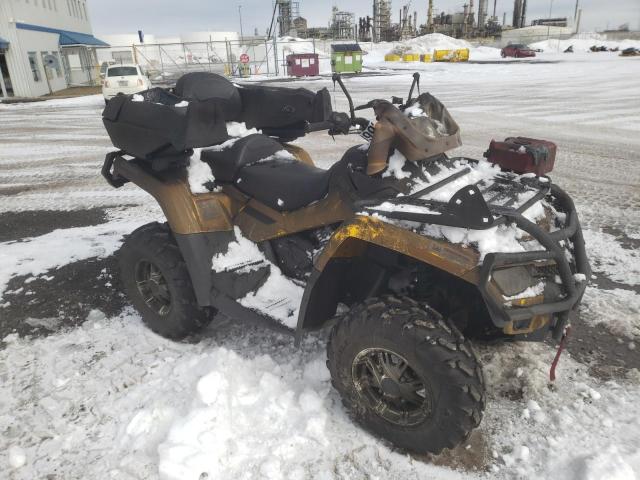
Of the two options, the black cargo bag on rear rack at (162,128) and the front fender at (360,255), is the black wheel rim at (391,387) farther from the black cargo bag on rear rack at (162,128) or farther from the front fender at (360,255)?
the black cargo bag on rear rack at (162,128)

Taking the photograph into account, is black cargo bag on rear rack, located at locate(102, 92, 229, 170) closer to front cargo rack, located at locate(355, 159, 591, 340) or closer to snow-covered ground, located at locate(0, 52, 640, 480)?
front cargo rack, located at locate(355, 159, 591, 340)

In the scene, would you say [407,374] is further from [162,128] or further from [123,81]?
[123,81]

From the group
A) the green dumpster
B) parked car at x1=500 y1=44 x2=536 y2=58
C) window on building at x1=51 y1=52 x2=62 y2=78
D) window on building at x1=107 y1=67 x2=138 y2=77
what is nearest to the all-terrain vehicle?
window on building at x1=107 y1=67 x2=138 y2=77

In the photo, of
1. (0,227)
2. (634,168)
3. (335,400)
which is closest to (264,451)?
(335,400)

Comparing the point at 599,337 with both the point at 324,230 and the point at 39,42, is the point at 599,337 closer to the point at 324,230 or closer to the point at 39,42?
the point at 324,230

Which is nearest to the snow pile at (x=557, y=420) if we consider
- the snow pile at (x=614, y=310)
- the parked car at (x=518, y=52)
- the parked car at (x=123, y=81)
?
the snow pile at (x=614, y=310)

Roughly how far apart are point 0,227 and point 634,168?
8.26 m

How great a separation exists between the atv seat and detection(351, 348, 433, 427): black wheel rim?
2.89 ft

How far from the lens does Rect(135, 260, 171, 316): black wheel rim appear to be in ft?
10.4

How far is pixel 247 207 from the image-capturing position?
298cm

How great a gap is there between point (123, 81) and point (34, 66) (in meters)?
9.41

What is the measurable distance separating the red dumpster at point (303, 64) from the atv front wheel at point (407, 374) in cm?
2810

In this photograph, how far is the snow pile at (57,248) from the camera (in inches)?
171

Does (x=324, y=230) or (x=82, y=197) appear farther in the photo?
(x=82, y=197)
